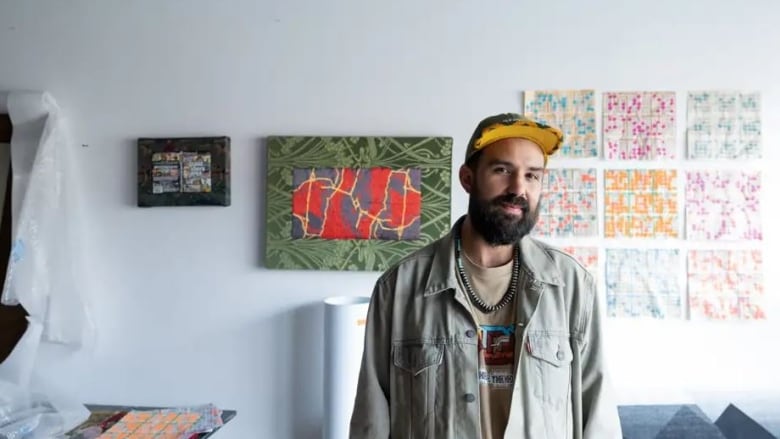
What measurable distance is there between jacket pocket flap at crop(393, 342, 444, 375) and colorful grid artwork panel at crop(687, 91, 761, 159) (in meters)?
1.48

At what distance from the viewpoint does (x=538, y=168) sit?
1.06 metres

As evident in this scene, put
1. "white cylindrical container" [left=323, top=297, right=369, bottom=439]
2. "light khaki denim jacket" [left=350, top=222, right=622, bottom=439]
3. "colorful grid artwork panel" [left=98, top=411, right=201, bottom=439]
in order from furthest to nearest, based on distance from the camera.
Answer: "white cylindrical container" [left=323, top=297, right=369, bottom=439]
"colorful grid artwork panel" [left=98, top=411, right=201, bottom=439]
"light khaki denim jacket" [left=350, top=222, right=622, bottom=439]

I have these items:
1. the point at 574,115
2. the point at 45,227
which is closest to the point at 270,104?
the point at 45,227

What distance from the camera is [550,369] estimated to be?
1008 millimetres

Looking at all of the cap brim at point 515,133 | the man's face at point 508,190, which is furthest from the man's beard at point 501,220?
the cap brim at point 515,133

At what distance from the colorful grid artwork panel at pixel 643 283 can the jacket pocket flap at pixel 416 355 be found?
3.75 ft

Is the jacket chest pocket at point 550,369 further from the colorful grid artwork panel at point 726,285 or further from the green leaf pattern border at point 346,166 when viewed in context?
the colorful grid artwork panel at point 726,285

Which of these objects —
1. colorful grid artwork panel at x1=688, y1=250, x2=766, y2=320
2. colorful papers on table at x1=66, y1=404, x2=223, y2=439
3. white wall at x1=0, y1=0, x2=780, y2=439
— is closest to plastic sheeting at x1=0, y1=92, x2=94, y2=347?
white wall at x1=0, y1=0, x2=780, y2=439

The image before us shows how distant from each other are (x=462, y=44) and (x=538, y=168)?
104cm

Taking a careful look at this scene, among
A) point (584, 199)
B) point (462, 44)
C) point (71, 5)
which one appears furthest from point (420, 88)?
point (71, 5)

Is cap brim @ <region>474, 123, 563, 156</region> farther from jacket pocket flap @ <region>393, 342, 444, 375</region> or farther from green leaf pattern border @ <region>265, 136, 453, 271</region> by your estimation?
green leaf pattern border @ <region>265, 136, 453, 271</region>

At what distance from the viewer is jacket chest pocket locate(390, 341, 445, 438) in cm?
101

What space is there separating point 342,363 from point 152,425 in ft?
2.34

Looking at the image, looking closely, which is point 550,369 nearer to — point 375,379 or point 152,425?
point 375,379
